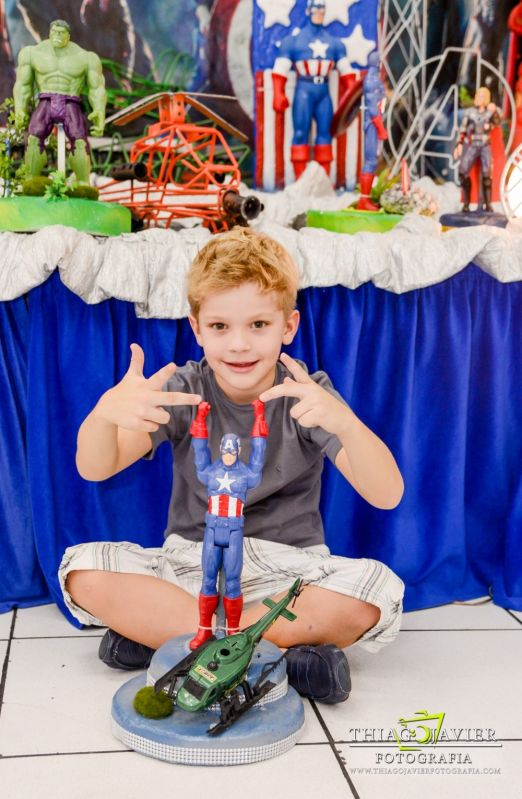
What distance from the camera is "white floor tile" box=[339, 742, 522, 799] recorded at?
110cm

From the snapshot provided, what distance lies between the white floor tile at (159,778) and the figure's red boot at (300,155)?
180cm

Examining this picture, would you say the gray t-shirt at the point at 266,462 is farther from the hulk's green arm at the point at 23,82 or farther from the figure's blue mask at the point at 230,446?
the hulk's green arm at the point at 23,82

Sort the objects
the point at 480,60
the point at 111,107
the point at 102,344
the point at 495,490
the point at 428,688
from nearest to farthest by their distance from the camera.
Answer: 1. the point at 428,688
2. the point at 102,344
3. the point at 495,490
4. the point at 111,107
5. the point at 480,60

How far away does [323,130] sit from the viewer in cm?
257

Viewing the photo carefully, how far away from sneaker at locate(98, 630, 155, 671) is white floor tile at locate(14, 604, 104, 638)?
0.56 ft

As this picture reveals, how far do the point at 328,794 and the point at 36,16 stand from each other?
2.39 metres

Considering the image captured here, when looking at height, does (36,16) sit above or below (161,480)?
above

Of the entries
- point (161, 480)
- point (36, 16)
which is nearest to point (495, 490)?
point (161, 480)

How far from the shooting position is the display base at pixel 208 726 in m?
1.14

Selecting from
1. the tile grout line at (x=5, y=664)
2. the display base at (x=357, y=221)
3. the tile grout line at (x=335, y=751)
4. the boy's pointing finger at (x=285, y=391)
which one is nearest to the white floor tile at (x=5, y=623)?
the tile grout line at (x=5, y=664)

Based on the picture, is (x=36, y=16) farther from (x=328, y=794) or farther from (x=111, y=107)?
(x=328, y=794)

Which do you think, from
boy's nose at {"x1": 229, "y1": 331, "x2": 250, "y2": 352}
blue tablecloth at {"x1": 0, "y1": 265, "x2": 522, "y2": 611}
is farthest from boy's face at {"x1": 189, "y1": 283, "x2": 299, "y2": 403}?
blue tablecloth at {"x1": 0, "y1": 265, "x2": 522, "y2": 611}

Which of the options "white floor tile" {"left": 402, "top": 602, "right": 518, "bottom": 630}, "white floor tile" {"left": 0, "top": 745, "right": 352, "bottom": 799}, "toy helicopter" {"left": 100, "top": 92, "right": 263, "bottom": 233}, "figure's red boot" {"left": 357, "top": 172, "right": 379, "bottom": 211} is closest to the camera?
"white floor tile" {"left": 0, "top": 745, "right": 352, "bottom": 799}

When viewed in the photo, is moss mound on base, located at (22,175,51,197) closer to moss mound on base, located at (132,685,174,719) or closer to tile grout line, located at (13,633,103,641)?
tile grout line, located at (13,633,103,641)
